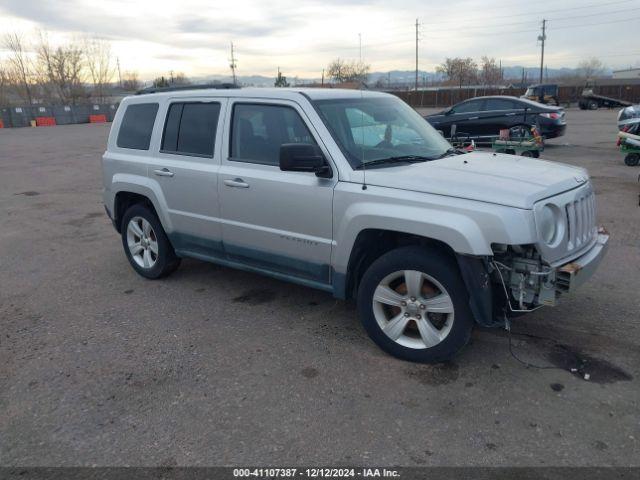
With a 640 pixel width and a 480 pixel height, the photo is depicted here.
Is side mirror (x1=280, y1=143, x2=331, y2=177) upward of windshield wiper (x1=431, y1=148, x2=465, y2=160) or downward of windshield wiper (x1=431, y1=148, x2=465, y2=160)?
upward

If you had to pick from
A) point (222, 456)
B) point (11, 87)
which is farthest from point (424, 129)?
point (11, 87)

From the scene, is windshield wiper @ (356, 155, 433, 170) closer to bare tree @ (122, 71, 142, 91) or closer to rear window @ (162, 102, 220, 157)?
rear window @ (162, 102, 220, 157)

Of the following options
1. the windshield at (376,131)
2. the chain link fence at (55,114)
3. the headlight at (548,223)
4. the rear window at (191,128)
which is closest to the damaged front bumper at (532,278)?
the headlight at (548,223)

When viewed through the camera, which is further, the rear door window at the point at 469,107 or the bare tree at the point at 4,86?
the bare tree at the point at 4,86

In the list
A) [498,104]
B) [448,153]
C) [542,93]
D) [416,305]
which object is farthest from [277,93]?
[542,93]

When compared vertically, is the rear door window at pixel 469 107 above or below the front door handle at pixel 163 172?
below

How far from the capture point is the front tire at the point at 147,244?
5520mm

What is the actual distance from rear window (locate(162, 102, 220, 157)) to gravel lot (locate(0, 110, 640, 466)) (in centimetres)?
143

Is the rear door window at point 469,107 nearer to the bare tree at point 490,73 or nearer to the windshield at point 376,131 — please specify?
the windshield at point 376,131

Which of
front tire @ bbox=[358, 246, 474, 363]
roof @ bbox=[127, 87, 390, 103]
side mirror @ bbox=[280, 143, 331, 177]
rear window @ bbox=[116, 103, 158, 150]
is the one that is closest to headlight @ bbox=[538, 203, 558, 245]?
front tire @ bbox=[358, 246, 474, 363]

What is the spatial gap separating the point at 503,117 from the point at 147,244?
12.7 meters

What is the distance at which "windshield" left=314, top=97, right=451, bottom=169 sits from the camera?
4.15 meters

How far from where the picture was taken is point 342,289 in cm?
411

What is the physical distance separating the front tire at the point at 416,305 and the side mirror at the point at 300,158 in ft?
2.77
